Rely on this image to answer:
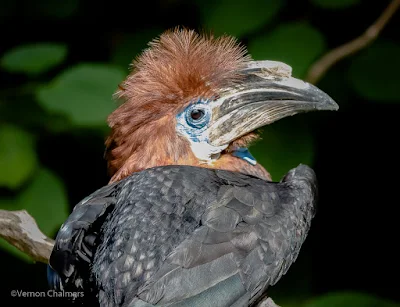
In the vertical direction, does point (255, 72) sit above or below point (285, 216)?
above

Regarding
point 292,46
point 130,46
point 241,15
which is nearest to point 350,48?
point 292,46

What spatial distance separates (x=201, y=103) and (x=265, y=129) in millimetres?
1102

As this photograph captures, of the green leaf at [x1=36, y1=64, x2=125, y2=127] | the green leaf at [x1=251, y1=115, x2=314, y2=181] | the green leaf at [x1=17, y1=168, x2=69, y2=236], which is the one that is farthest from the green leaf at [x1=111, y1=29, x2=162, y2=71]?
the green leaf at [x1=251, y1=115, x2=314, y2=181]

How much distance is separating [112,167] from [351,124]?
221 centimetres

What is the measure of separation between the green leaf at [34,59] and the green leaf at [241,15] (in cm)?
86

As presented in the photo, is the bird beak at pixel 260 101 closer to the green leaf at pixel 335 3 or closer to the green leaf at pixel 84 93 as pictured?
the green leaf at pixel 84 93

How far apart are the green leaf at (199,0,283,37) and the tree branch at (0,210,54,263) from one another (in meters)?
1.63

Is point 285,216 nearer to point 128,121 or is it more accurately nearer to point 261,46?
point 128,121

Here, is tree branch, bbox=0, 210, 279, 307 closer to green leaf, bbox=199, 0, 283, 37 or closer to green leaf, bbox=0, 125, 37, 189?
green leaf, bbox=0, 125, 37, 189

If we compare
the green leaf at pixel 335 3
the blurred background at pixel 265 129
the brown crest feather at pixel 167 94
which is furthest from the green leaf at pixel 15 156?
the green leaf at pixel 335 3

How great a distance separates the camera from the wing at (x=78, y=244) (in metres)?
3.25

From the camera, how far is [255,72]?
12.0ft

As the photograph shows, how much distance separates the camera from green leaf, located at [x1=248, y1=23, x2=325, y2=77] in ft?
15.1

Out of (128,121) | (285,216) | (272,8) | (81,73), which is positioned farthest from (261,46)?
(285,216)
